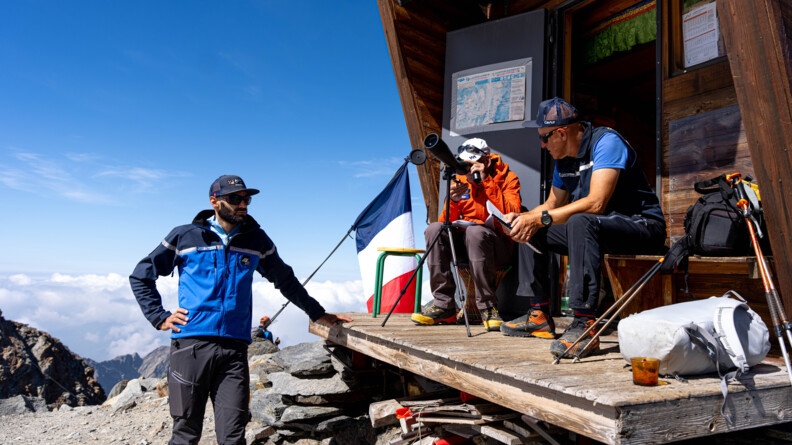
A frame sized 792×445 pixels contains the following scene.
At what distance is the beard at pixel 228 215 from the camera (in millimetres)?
3996

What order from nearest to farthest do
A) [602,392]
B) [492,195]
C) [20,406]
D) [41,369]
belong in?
[602,392]
[492,195]
[20,406]
[41,369]

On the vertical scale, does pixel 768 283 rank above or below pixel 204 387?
above

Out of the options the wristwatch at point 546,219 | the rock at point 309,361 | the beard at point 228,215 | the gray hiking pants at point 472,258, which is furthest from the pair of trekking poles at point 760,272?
the rock at point 309,361

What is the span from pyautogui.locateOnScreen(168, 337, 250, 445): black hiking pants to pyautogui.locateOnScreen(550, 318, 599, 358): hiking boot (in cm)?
217

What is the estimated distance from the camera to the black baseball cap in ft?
13.0

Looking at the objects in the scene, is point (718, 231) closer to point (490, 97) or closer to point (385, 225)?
point (490, 97)

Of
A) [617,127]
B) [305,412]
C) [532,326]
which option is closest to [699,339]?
[532,326]

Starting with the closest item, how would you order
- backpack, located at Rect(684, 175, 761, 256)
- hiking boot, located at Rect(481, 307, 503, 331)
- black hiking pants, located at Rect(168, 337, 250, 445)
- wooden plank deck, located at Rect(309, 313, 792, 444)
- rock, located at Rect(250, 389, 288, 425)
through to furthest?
1. wooden plank deck, located at Rect(309, 313, 792, 444)
2. backpack, located at Rect(684, 175, 761, 256)
3. black hiking pants, located at Rect(168, 337, 250, 445)
4. hiking boot, located at Rect(481, 307, 503, 331)
5. rock, located at Rect(250, 389, 288, 425)

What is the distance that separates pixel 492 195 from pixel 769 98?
2.12 metres

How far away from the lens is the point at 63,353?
16000 mm

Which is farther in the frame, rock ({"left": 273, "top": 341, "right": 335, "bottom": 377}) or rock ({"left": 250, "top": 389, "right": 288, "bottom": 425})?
rock ({"left": 273, "top": 341, "right": 335, "bottom": 377})

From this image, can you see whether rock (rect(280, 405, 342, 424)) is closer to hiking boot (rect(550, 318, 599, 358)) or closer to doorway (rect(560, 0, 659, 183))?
A: hiking boot (rect(550, 318, 599, 358))

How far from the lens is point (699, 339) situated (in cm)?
242

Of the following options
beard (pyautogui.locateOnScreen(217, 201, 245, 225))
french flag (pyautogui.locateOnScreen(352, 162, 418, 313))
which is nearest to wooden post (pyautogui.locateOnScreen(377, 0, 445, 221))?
french flag (pyautogui.locateOnScreen(352, 162, 418, 313))
